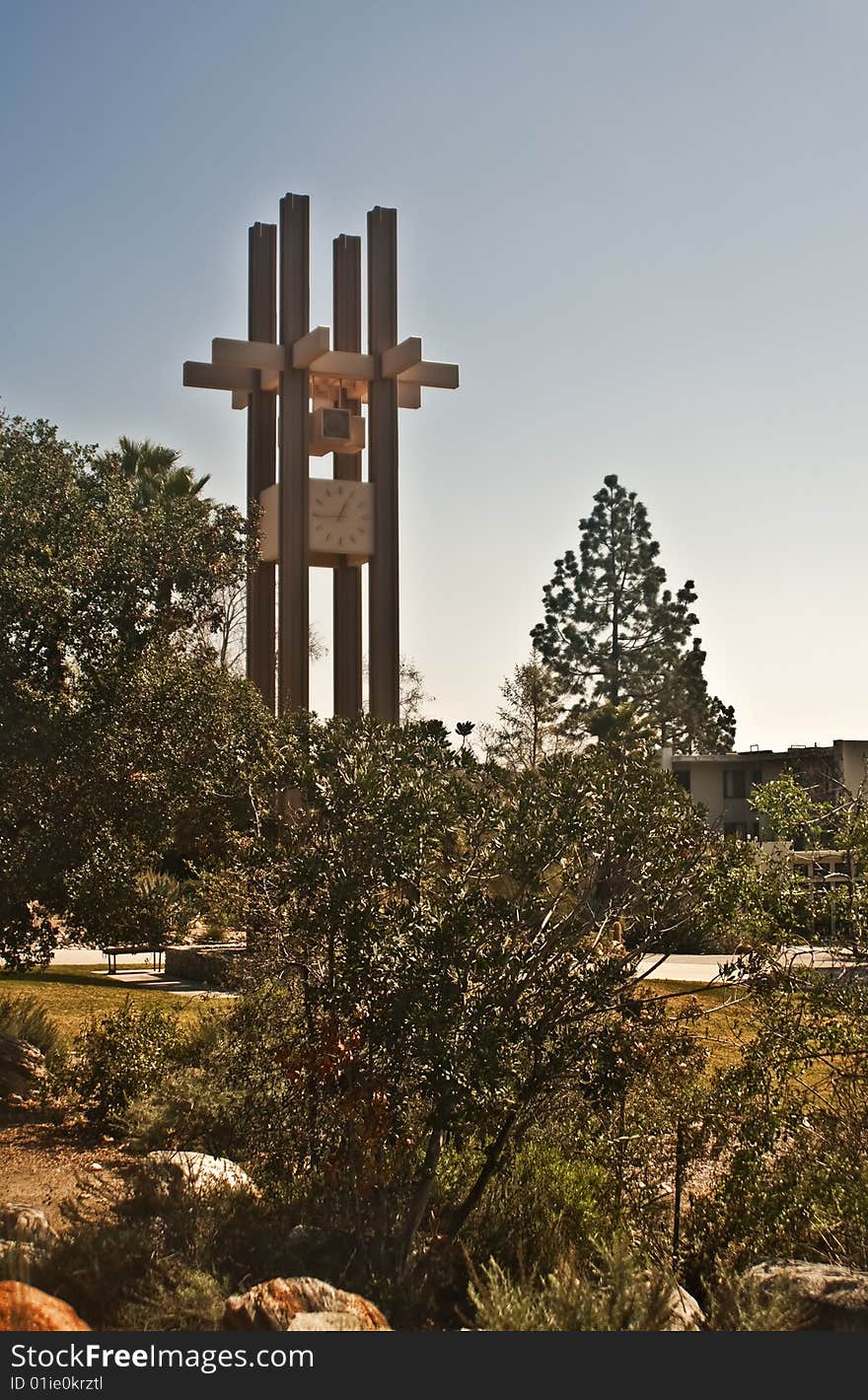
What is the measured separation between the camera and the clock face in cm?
2692

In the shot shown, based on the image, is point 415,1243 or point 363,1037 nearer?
point 363,1037

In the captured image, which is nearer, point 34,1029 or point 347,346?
point 34,1029

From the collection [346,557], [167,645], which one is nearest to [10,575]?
[167,645]

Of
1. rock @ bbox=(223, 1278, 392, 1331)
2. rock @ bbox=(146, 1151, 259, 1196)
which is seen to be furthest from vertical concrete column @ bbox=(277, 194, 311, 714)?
rock @ bbox=(223, 1278, 392, 1331)

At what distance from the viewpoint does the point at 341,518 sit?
27.1 metres

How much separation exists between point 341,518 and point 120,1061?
59.0ft

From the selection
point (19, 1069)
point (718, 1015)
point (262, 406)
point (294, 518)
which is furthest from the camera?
point (262, 406)

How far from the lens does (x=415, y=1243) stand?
22.6ft

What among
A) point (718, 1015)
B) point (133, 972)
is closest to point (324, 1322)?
point (718, 1015)

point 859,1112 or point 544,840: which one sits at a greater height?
point 544,840

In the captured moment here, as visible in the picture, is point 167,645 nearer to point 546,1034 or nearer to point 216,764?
point 216,764

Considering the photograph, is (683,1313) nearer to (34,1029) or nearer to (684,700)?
(34,1029)

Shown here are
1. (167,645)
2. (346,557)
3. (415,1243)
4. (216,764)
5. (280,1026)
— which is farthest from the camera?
(346,557)

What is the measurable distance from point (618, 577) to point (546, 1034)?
147 feet
